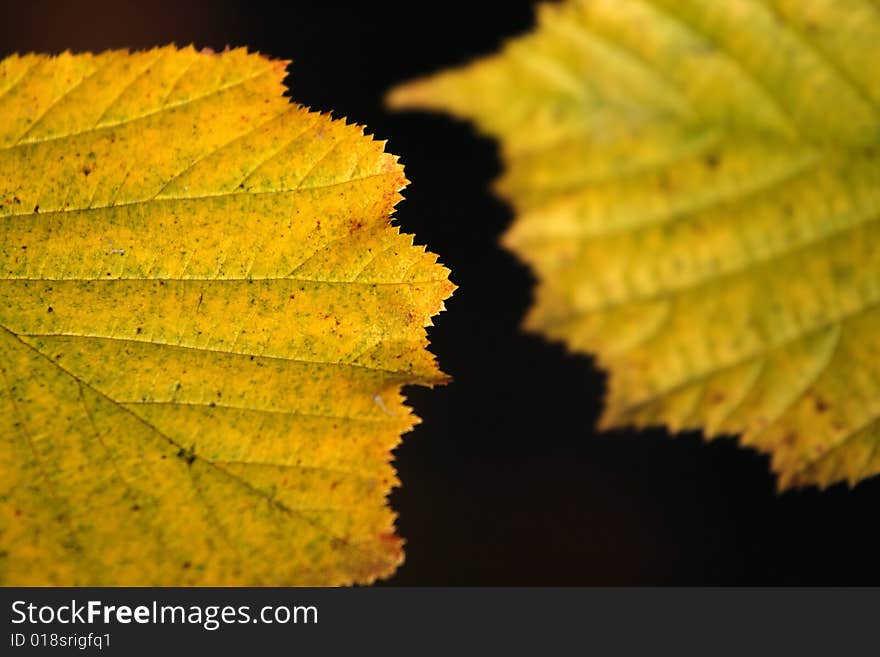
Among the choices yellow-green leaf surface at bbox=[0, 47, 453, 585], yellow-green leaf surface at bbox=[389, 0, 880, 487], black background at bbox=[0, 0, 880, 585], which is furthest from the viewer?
black background at bbox=[0, 0, 880, 585]

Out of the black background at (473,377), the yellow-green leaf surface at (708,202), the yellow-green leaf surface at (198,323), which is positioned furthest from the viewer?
the black background at (473,377)

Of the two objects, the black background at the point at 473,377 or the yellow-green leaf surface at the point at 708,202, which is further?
the black background at the point at 473,377

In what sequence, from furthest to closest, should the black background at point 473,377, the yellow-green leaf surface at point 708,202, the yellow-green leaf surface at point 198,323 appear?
the black background at point 473,377, the yellow-green leaf surface at point 708,202, the yellow-green leaf surface at point 198,323

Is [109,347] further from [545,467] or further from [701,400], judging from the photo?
[545,467]

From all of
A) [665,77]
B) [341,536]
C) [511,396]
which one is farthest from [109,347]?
[511,396]

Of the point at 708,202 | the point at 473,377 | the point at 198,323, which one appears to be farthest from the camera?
the point at 473,377

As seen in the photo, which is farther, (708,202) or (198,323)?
(708,202)

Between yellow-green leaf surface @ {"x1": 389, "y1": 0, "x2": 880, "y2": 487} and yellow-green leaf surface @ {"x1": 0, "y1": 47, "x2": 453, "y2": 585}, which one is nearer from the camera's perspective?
yellow-green leaf surface @ {"x1": 0, "y1": 47, "x2": 453, "y2": 585}
